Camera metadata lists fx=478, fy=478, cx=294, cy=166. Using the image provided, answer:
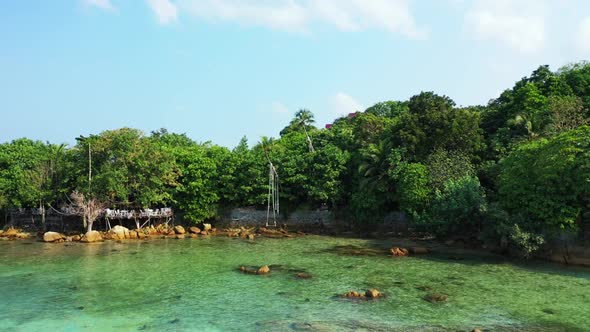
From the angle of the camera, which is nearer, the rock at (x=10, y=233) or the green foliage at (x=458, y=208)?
Result: the green foliage at (x=458, y=208)

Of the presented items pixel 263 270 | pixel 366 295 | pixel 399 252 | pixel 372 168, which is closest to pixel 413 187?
pixel 372 168

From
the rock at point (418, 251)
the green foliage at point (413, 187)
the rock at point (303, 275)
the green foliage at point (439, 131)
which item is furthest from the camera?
the green foliage at point (439, 131)

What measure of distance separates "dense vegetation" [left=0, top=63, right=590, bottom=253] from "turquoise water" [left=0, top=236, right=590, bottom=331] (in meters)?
4.93

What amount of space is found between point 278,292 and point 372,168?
64.2ft

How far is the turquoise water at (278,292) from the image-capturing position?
53.9ft

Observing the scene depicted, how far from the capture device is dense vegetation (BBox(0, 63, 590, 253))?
100ft

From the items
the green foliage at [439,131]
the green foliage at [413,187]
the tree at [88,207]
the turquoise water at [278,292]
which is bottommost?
the turquoise water at [278,292]

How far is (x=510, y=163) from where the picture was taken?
28859mm

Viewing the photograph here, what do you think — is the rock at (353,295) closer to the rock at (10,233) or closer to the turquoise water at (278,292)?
the turquoise water at (278,292)

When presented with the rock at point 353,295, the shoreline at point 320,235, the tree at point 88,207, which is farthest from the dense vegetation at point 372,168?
the rock at point 353,295

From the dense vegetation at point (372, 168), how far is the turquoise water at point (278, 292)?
4928mm

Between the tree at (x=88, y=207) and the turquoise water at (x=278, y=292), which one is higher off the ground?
the tree at (x=88, y=207)

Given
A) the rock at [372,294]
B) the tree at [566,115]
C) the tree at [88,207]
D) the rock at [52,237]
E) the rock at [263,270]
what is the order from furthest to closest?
the tree at [88,207]
the rock at [52,237]
the tree at [566,115]
the rock at [263,270]
the rock at [372,294]

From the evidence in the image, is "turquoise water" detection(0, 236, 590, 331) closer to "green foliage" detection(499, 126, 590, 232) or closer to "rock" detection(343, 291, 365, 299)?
"rock" detection(343, 291, 365, 299)
